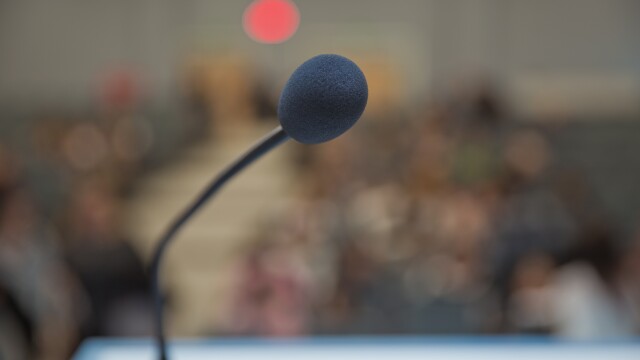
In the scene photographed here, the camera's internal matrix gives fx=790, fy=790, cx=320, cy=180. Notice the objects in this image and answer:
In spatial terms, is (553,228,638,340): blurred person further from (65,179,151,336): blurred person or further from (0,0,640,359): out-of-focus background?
(65,179,151,336): blurred person

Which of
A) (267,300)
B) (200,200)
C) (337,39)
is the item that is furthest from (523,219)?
(337,39)

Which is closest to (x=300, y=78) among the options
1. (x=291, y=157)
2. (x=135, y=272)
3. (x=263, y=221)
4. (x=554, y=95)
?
(x=135, y=272)

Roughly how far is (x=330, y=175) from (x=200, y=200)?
166 inches

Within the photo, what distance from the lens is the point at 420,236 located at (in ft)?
13.4

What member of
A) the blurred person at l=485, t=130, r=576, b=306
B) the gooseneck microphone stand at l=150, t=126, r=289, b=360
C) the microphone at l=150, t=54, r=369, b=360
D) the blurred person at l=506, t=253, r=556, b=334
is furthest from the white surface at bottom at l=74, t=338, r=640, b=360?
the blurred person at l=485, t=130, r=576, b=306

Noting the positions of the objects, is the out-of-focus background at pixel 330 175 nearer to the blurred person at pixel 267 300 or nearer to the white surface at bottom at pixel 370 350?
the blurred person at pixel 267 300

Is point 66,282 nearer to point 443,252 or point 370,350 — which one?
point 443,252

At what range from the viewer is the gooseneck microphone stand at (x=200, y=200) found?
62cm

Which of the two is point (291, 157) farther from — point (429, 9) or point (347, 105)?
point (347, 105)

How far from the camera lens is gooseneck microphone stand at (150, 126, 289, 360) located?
616 mm

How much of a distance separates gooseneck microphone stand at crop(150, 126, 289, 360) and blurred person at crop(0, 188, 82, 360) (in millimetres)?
2195

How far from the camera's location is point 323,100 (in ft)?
1.94

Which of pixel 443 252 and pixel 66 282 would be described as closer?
pixel 66 282

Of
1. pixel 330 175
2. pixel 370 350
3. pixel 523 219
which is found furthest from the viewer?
pixel 330 175
